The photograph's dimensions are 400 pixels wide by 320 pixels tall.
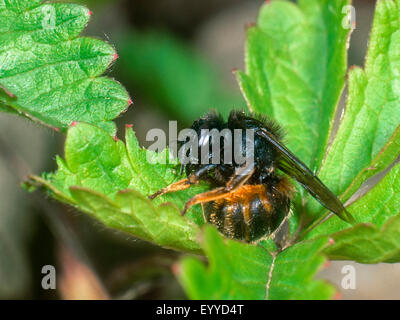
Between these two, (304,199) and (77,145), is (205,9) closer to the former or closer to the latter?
(304,199)

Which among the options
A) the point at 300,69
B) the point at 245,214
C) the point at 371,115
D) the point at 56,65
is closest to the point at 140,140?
the point at 56,65

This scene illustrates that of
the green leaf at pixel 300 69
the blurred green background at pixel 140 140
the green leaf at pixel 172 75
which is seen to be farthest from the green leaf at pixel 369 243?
the green leaf at pixel 172 75

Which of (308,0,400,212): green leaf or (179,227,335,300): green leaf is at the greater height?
(308,0,400,212): green leaf

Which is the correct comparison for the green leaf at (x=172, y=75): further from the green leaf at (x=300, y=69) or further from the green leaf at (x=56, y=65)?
the green leaf at (x=56, y=65)

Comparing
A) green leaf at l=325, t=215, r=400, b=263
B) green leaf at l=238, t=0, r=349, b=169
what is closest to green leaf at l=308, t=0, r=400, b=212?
green leaf at l=238, t=0, r=349, b=169

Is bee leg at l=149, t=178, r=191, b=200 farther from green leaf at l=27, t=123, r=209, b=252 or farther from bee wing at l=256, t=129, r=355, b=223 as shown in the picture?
bee wing at l=256, t=129, r=355, b=223
